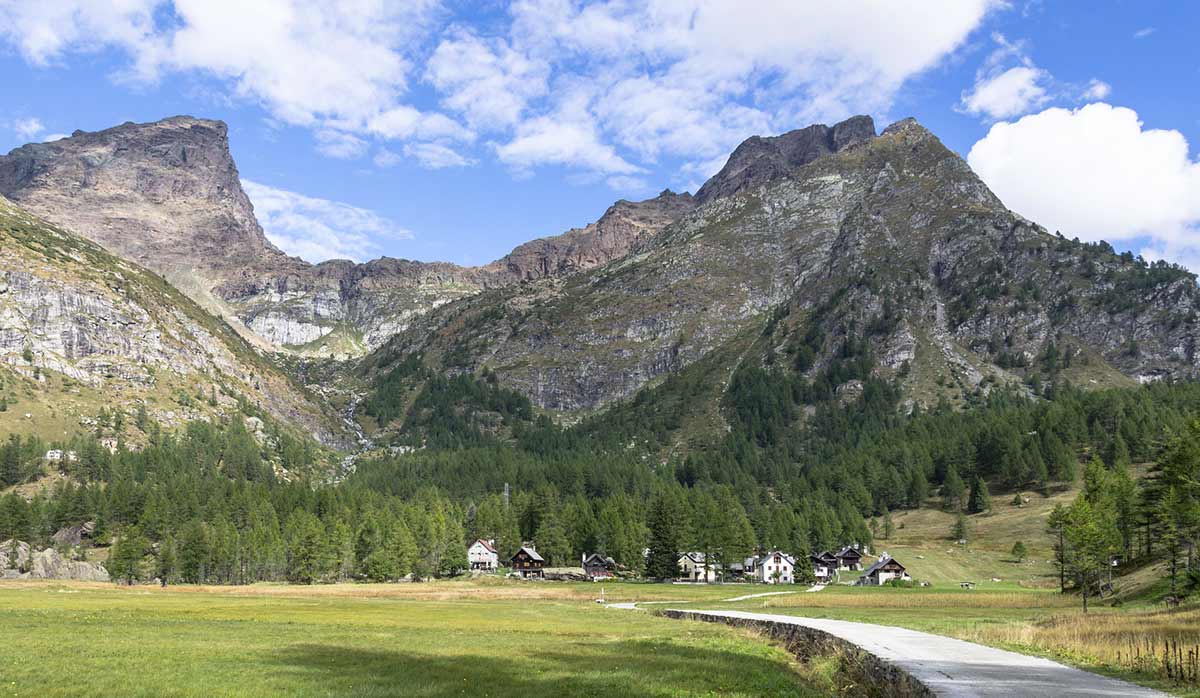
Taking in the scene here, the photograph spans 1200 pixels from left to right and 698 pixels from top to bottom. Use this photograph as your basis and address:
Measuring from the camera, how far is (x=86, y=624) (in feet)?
172

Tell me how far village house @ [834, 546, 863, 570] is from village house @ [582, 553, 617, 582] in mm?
48996

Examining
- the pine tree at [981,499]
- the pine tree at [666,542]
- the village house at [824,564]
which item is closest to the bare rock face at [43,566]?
the pine tree at [666,542]

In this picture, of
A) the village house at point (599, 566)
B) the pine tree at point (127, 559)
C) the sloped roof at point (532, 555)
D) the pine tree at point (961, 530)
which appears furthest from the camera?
the pine tree at point (961, 530)

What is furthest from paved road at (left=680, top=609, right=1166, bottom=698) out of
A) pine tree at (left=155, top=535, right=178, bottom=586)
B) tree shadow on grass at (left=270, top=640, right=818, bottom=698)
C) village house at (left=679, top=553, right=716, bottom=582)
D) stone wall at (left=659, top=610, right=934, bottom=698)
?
pine tree at (left=155, top=535, right=178, bottom=586)

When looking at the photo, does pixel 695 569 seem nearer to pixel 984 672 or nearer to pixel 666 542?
pixel 666 542

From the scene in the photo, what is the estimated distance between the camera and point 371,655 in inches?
1549

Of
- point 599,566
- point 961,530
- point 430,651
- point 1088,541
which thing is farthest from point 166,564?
point 961,530

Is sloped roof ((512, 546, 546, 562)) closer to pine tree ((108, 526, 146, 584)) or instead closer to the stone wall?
pine tree ((108, 526, 146, 584))

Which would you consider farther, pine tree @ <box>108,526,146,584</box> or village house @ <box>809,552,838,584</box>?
village house @ <box>809,552,838,584</box>

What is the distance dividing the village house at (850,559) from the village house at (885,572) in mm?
24475

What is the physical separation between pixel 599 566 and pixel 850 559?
54727mm

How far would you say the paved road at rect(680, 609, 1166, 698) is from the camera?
22.4 metres

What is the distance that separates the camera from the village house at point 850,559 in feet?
546

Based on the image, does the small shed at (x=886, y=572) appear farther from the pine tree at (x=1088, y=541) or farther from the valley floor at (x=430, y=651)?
the valley floor at (x=430, y=651)
